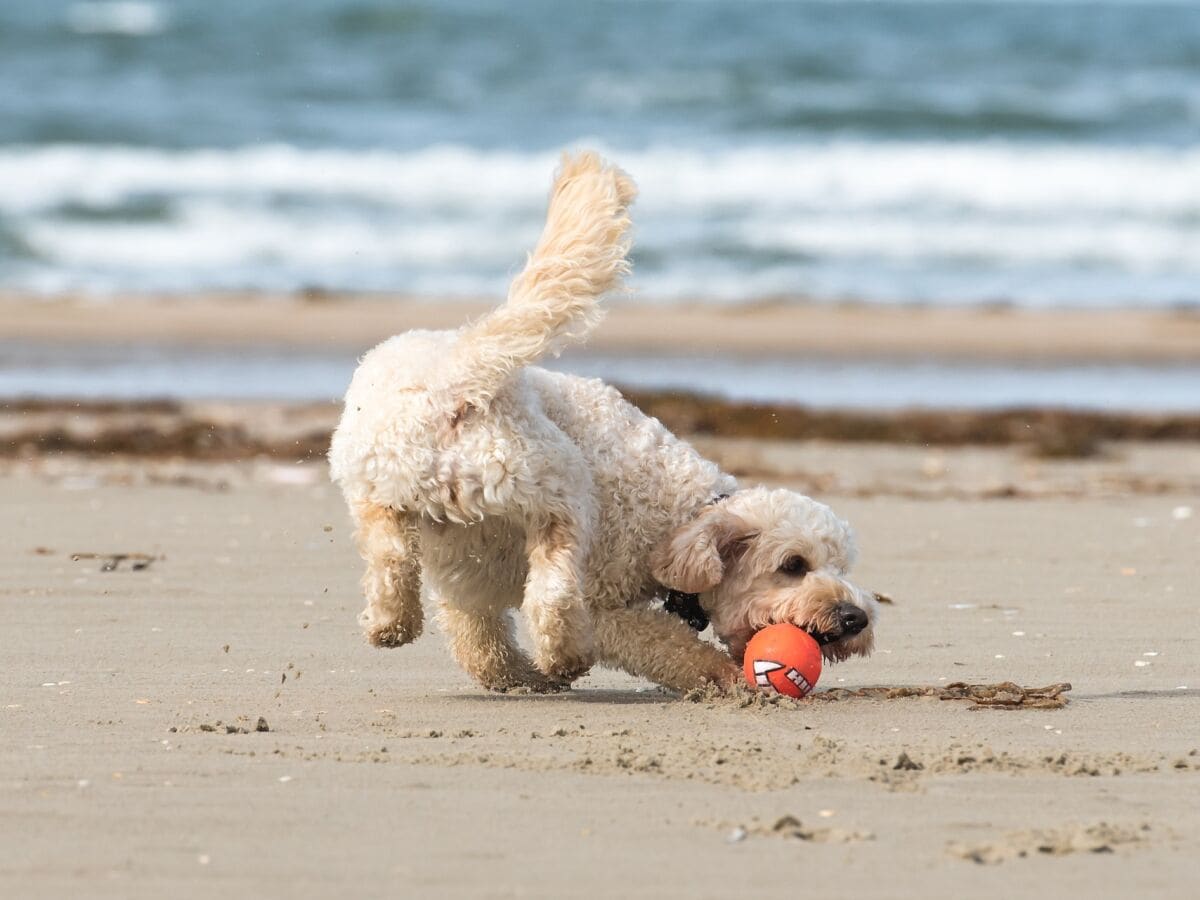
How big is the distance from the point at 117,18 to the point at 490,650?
39.5 meters

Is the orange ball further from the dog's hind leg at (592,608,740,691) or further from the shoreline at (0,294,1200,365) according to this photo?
the shoreline at (0,294,1200,365)

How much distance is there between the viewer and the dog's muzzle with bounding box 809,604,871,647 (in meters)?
5.59

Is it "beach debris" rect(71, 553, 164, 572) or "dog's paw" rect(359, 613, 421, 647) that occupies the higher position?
"dog's paw" rect(359, 613, 421, 647)

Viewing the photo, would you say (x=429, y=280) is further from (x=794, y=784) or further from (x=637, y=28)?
(x=637, y=28)

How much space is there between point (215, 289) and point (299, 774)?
1784 centimetres

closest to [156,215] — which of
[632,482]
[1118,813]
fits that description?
[632,482]

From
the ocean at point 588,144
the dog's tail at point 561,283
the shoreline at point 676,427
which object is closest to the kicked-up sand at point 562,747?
the dog's tail at point 561,283

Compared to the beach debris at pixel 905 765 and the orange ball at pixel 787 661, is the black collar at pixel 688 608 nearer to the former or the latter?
the orange ball at pixel 787 661

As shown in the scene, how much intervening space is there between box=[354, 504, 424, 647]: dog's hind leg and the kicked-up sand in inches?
11.5

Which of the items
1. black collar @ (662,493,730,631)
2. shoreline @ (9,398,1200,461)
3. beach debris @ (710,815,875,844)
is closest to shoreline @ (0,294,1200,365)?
shoreline @ (9,398,1200,461)

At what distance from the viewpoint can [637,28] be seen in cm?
4472

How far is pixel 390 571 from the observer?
539 centimetres

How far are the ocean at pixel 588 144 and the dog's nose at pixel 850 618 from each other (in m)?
14.9

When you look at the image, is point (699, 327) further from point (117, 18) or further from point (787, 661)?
point (117, 18)
